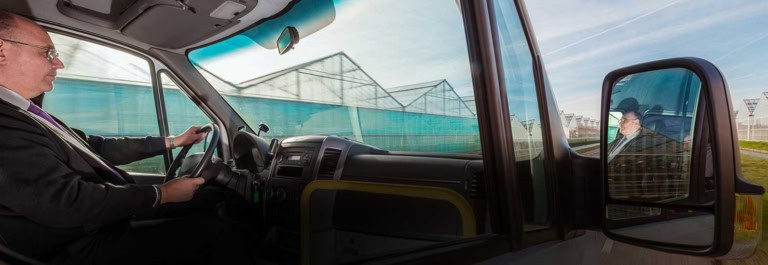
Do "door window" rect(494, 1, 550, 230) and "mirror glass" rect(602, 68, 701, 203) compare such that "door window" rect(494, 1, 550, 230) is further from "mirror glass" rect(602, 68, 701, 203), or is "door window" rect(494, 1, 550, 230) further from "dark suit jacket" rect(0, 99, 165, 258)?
"dark suit jacket" rect(0, 99, 165, 258)

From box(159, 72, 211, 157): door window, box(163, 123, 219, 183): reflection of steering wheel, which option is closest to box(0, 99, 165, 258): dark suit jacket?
box(163, 123, 219, 183): reflection of steering wheel

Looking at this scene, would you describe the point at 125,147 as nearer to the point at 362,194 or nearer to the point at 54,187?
the point at 54,187

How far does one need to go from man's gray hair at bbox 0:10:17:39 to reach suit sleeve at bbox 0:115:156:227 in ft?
0.61

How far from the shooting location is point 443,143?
1485 millimetres

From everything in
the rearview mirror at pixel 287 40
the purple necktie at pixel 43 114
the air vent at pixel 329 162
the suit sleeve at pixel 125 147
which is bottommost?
the air vent at pixel 329 162

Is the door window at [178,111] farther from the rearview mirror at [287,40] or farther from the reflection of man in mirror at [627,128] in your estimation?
the reflection of man in mirror at [627,128]

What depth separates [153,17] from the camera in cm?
135

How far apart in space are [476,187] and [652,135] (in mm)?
546

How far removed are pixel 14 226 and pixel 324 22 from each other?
1171 mm

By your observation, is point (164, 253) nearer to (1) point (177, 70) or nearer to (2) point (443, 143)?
(1) point (177, 70)

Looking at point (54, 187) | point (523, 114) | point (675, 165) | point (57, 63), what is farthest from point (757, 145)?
point (57, 63)

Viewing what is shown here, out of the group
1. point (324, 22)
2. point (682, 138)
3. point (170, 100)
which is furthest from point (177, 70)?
point (682, 138)

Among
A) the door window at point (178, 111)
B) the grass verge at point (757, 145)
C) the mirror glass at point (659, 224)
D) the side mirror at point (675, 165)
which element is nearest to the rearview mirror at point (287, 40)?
the door window at point (178, 111)

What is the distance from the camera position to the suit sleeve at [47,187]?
2.54 feet
